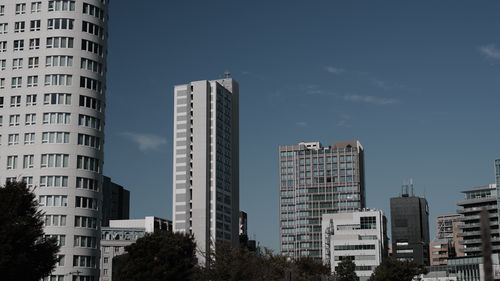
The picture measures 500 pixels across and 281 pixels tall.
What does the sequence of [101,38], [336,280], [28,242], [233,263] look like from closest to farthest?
[28,242]
[233,263]
[101,38]
[336,280]

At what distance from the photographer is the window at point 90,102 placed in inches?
4513

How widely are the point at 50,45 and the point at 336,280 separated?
79740 mm

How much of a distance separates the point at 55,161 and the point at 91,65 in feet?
59.9

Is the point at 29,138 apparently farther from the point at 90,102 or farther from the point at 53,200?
the point at 53,200

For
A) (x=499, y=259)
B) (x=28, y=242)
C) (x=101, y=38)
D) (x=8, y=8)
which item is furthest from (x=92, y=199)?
(x=499, y=259)

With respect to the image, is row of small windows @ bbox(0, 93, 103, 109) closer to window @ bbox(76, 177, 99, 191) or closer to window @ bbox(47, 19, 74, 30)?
window @ bbox(47, 19, 74, 30)

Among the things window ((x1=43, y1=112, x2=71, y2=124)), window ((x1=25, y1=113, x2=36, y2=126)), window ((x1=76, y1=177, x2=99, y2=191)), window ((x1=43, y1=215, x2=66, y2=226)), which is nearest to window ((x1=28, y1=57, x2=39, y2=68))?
window ((x1=25, y1=113, x2=36, y2=126))

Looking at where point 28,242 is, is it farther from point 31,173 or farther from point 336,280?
point 336,280

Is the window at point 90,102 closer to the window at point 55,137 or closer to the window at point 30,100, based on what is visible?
the window at point 55,137

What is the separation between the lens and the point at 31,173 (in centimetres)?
11106

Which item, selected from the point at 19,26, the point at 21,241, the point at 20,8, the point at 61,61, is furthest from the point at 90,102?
the point at 21,241

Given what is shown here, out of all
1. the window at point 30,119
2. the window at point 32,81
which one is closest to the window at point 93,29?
the window at point 32,81

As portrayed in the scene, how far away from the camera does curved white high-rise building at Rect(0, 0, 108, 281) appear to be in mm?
109812

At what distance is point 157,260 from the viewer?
83812 mm
